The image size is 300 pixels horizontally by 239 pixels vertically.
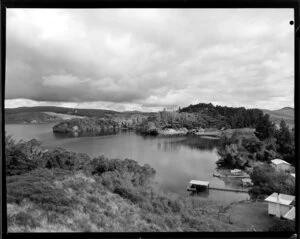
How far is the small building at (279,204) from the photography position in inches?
67.9

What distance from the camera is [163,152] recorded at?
1807mm

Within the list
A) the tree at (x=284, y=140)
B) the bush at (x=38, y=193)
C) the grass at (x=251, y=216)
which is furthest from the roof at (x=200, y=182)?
the bush at (x=38, y=193)

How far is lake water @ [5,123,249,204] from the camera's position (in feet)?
5.78

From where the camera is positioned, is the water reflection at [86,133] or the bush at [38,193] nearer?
the bush at [38,193]

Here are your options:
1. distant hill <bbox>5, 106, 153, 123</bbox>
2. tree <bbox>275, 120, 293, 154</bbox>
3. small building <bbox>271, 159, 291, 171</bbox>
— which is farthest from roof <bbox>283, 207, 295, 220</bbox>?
distant hill <bbox>5, 106, 153, 123</bbox>

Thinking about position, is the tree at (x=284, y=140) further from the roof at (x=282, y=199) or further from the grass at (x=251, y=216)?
the grass at (x=251, y=216)

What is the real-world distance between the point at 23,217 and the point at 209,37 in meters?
1.81

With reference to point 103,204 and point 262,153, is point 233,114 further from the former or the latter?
point 103,204

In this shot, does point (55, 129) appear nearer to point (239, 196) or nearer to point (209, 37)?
point (209, 37)

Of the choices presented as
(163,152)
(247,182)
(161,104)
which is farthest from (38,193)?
(247,182)

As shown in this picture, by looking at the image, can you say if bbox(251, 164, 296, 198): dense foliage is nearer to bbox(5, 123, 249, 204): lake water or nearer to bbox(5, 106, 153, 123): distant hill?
bbox(5, 123, 249, 204): lake water

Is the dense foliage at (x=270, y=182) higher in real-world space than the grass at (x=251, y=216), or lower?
higher

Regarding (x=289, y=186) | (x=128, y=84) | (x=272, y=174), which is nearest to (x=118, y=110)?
(x=128, y=84)

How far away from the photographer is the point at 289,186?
69.1 inches
